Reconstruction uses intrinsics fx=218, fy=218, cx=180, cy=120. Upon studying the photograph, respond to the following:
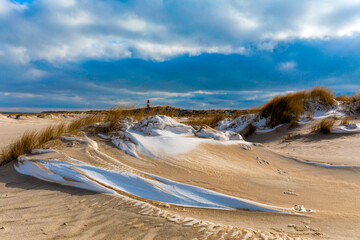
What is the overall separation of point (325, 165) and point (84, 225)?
452 cm

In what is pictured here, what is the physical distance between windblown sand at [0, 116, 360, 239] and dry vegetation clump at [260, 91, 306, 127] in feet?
15.5

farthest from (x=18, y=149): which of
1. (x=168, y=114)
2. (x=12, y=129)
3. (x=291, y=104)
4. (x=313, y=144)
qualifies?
(x=291, y=104)

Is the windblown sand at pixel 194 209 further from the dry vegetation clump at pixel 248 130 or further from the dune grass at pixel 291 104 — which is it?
the dune grass at pixel 291 104

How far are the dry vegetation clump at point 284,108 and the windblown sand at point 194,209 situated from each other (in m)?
4.72

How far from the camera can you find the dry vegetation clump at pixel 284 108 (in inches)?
361

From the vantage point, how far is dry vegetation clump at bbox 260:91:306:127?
9.17 meters

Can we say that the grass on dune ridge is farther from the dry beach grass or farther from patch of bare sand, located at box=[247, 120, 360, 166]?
patch of bare sand, located at box=[247, 120, 360, 166]

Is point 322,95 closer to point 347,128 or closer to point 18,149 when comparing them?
point 347,128

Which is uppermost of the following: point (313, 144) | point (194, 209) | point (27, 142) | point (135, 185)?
point (27, 142)

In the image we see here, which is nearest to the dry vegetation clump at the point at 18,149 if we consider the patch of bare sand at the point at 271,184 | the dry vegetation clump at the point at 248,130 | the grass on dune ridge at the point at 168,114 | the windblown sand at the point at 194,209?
the grass on dune ridge at the point at 168,114

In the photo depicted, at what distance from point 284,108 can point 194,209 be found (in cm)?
837

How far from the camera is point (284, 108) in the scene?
9.46m

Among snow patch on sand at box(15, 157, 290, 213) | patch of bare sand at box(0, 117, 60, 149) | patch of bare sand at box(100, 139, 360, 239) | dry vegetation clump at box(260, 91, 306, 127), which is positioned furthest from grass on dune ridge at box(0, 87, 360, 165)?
patch of bare sand at box(100, 139, 360, 239)

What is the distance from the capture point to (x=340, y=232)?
202cm
